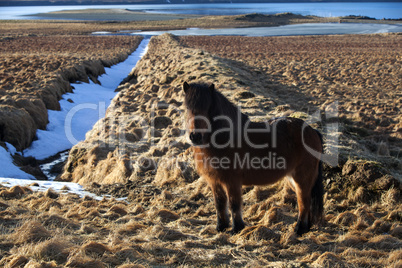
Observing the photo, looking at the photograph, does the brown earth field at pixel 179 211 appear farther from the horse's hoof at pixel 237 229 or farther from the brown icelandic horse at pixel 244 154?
the brown icelandic horse at pixel 244 154

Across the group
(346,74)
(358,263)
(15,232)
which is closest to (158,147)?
(15,232)

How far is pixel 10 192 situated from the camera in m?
6.02

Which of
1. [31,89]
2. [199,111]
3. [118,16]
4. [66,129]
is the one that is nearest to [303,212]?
[199,111]

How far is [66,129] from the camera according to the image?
1368 centimetres

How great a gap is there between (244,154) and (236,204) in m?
0.64

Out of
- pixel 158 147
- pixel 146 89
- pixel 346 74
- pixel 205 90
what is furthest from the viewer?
pixel 346 74

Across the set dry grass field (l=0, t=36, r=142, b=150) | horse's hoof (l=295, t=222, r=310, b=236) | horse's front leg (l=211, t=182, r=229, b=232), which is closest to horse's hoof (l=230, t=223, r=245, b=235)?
horse's front leg (l=211, t=182, r=229, b=232)

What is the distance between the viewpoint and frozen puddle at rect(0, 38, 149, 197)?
752cm

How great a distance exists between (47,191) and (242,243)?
3755mm

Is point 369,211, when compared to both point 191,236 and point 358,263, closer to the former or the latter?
point 358,263

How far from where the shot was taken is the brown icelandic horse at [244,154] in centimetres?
416

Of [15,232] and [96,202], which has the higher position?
[15,232]

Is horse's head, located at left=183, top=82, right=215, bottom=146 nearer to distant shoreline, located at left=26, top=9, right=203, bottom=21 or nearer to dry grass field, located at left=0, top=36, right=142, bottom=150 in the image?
dry grass field, located at left=0, top=36, right=142, bottom=150

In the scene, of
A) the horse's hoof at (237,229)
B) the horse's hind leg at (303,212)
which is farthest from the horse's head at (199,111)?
the horse's hind leg at (303,212)
